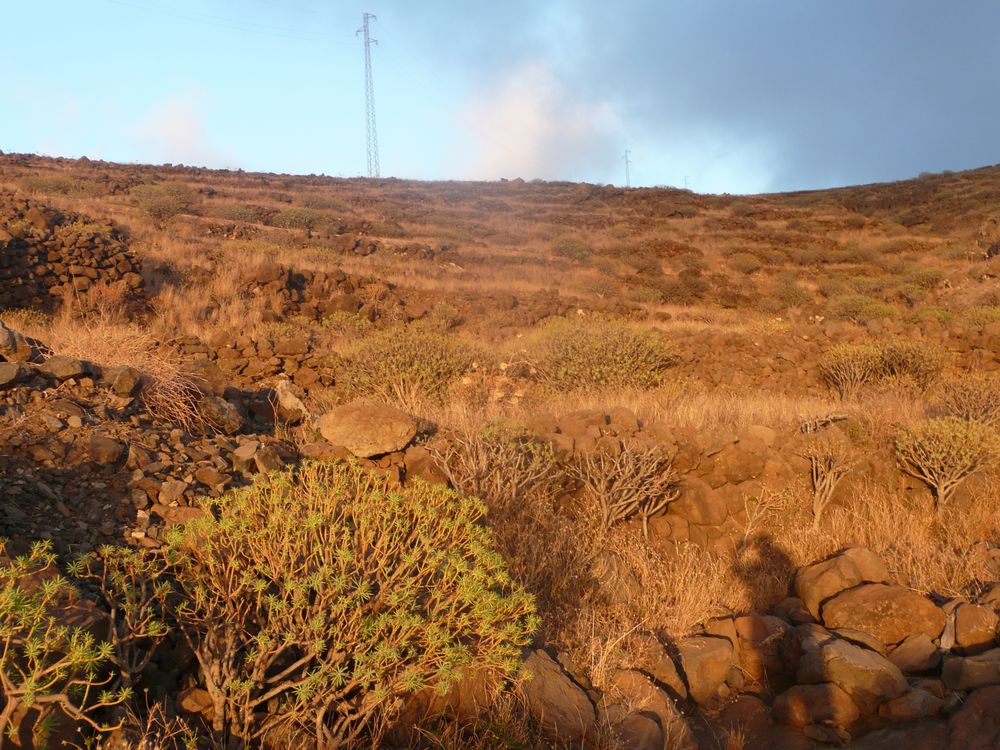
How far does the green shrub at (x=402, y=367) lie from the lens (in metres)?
7.91

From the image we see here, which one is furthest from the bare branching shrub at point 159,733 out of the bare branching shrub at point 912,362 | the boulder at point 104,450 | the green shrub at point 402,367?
the bare branching shrub at point 912,362

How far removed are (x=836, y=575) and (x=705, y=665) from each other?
1.47 metres

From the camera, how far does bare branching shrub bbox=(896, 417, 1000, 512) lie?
242 inches

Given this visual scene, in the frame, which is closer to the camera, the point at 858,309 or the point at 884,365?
the point at 884,365

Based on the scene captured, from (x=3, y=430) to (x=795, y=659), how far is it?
4873mm

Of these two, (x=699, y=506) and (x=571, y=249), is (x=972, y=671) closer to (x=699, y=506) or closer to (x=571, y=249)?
(x=699, y=506)

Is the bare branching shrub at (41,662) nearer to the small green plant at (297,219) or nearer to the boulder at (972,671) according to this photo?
the boulder at (972,671)

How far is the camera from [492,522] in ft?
15.3

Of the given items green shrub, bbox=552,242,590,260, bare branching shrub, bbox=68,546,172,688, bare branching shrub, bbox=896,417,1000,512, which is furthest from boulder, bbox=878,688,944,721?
green shrub, bbox=552,242,590,260

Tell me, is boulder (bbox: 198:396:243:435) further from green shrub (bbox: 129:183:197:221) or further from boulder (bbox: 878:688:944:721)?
green shrub (bbox: 129:183:197:221)

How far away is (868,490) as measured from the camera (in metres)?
6.41

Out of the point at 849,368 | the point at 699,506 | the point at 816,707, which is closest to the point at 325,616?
the point at 816,707

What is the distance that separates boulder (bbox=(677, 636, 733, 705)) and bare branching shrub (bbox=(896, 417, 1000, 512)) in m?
3.25

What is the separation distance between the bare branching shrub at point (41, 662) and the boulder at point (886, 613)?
427 cm
